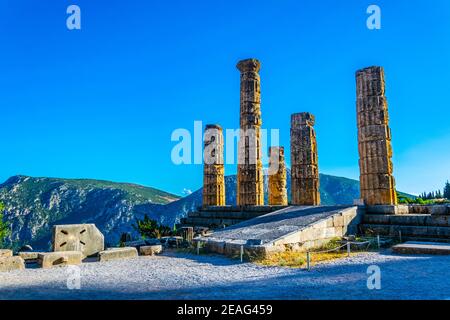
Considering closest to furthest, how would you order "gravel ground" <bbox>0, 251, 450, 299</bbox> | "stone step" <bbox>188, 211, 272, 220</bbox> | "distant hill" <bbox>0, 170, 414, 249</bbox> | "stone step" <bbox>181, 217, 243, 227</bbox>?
"gravel ground" <bbox>0, 251, 450, 299</bbox>
"stone step" <bbox>188, 211, 272, 220</bbox>
"stone step" <bbox>181, 217, 243, 227</bbox>
"distant hill" <bbox>0, 170, 414, 249</bbox>

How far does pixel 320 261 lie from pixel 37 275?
22.1 ft

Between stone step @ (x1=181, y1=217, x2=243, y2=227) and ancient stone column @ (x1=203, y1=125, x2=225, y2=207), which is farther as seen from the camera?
ancient stone column @ (x1=203, y1=125, x2=225, y2=207)

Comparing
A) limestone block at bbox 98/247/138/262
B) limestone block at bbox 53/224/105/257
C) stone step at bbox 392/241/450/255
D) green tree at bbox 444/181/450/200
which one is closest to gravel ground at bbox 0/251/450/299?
stone step at bbox 392/241/450/255

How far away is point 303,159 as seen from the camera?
17828 mm

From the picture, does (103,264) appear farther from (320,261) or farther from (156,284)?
(320,261)

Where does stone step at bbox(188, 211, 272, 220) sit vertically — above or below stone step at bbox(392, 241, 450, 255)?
above

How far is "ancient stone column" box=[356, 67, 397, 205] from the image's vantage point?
14439mm

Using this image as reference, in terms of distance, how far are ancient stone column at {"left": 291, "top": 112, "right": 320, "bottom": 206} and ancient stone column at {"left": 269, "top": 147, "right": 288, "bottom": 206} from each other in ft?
17.4

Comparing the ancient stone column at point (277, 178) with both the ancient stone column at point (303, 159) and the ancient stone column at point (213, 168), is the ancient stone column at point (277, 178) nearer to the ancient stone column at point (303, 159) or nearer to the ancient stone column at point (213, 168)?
the ancient stone column at point (213, 168)

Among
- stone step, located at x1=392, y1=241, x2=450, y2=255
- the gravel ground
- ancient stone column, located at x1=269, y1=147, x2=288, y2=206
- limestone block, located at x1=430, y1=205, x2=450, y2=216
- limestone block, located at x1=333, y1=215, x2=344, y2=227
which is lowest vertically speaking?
the gravel ground

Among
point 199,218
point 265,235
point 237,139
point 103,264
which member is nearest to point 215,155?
point 237,139

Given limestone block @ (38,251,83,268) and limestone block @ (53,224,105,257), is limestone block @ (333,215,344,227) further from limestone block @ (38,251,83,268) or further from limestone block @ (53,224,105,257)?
limestone block @ (38,251,83,268)

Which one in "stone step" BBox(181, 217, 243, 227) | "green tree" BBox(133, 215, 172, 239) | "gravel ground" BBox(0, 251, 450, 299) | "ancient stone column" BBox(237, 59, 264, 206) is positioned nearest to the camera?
"gravel ground" BBox(0, 251, 450, 299)

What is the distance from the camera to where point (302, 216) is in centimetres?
1339
